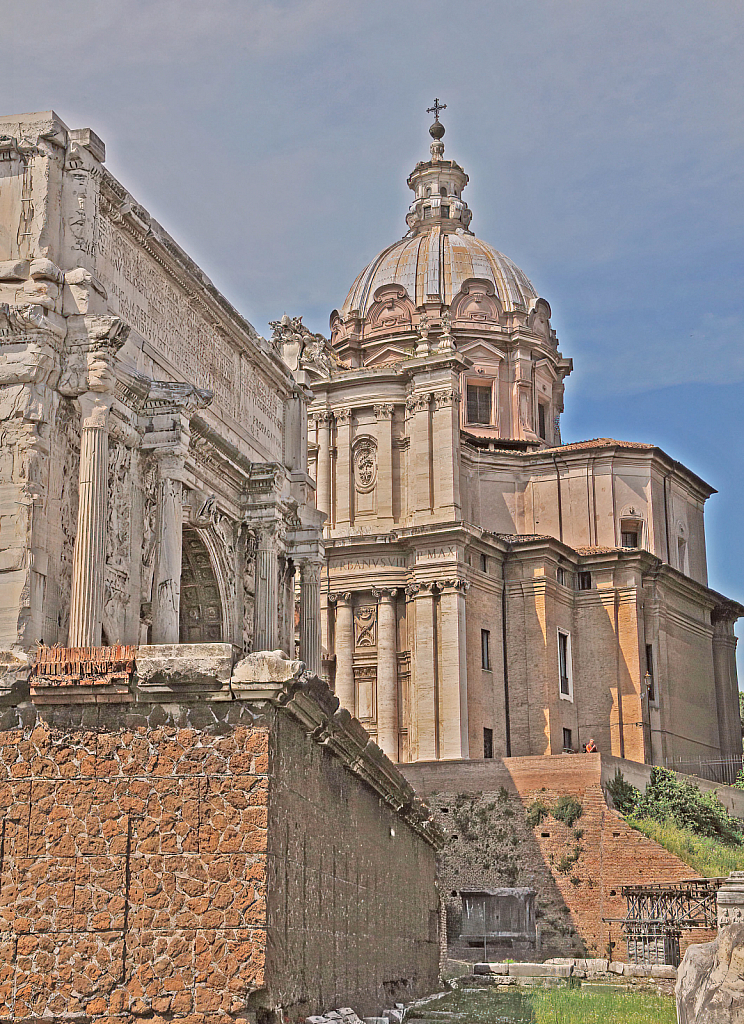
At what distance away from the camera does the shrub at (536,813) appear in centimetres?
3769

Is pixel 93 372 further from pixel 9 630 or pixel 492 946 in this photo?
pixel 492 946

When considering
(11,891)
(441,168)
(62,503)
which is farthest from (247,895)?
(441,168)

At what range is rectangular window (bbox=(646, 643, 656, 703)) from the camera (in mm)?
49062

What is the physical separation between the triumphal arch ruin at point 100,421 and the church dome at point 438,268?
2825 centimetres

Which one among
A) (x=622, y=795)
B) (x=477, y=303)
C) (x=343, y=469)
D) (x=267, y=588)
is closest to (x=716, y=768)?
(x=622, y=795)

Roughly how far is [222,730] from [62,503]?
1221cm

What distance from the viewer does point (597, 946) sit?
34781mm

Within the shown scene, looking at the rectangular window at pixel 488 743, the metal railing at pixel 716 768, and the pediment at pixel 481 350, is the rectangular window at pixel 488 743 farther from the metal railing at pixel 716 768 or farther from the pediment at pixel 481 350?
the pediment at pixel 481 350

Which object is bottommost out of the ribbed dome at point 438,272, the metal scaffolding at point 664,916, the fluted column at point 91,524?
the metal scaffolding at point 664,916

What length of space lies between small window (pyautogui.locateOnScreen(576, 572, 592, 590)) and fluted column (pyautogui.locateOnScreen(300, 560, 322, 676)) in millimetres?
18374

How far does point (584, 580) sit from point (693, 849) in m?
15.3

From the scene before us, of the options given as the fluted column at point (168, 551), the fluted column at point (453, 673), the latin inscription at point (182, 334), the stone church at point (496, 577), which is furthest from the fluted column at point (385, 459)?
the fluted column at point (168, 551)

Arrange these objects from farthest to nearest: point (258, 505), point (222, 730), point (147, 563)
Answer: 1. point (258, 505)
2. point (147, 563)
3. point (222, 730)

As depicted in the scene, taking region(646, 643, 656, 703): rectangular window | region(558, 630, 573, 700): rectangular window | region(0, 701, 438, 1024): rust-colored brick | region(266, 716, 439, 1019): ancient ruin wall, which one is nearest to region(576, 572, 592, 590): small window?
region(558, 630, 573, 700): rectangular window
